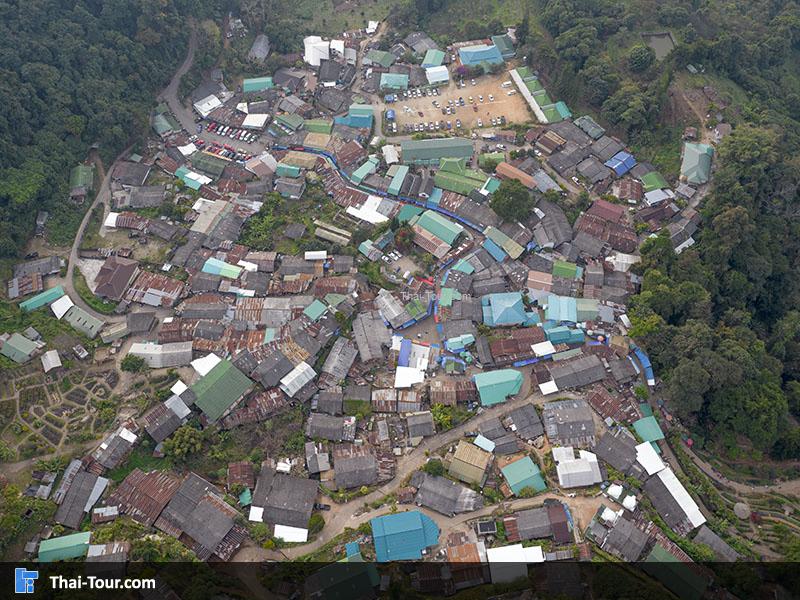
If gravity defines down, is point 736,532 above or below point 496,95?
below

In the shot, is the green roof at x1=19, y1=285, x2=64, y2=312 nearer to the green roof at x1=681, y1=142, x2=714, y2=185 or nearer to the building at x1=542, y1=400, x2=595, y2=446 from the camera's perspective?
the building at x1=542, y1=400, x2=595, y2=446

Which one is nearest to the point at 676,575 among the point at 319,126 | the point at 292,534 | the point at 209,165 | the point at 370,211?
the point at 292,534

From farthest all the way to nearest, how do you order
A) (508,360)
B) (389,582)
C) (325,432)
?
(508,360) → (325,432) → (389,582)

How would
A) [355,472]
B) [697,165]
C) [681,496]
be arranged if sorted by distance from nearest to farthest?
[681,496] → [355,472] → [697,165]

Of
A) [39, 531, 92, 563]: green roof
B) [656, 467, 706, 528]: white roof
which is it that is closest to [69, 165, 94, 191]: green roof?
[39, 531, 92, 563]: green roof

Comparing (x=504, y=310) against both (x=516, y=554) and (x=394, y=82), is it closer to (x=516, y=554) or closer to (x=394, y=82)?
(x=516, y=554)

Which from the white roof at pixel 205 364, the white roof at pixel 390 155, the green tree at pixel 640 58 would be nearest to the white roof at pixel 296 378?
the white roof at pixel 205 364

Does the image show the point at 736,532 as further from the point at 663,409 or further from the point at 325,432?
the point at 325,432

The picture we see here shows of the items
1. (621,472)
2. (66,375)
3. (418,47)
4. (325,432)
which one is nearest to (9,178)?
(66,375)
